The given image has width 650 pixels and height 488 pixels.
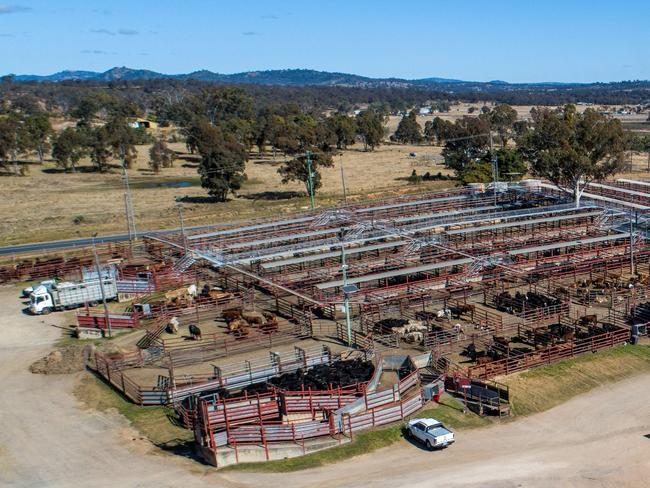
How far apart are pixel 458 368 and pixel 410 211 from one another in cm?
3179

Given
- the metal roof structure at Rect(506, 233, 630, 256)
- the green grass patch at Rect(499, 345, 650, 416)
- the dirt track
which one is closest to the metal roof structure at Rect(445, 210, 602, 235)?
the metal roof structure at Rect(506, 233, 630, 256)

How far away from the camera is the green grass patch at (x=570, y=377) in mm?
28375

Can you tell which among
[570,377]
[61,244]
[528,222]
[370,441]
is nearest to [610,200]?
[528,222]

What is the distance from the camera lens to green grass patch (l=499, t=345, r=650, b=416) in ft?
93.1

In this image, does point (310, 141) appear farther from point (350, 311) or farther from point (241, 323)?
point (241, 323)

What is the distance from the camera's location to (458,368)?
31.4 meters

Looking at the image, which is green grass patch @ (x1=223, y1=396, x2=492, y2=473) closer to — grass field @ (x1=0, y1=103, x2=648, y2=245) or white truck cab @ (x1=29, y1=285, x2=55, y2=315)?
white truck cab @ (x1=29, y1=285, x2=55, y2=315)

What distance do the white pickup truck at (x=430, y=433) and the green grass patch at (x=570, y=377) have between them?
13.2 feet

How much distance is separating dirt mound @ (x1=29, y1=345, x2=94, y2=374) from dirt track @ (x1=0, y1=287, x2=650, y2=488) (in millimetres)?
3683

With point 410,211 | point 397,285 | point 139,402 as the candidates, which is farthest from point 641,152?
point 139,402

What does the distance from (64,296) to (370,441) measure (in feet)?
82.7

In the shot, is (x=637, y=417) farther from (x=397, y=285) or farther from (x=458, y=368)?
(x=397, y=285)

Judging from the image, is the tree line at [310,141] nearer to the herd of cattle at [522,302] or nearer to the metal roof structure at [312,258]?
the metal roof structure at [312,258]

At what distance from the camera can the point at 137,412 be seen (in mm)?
28438
